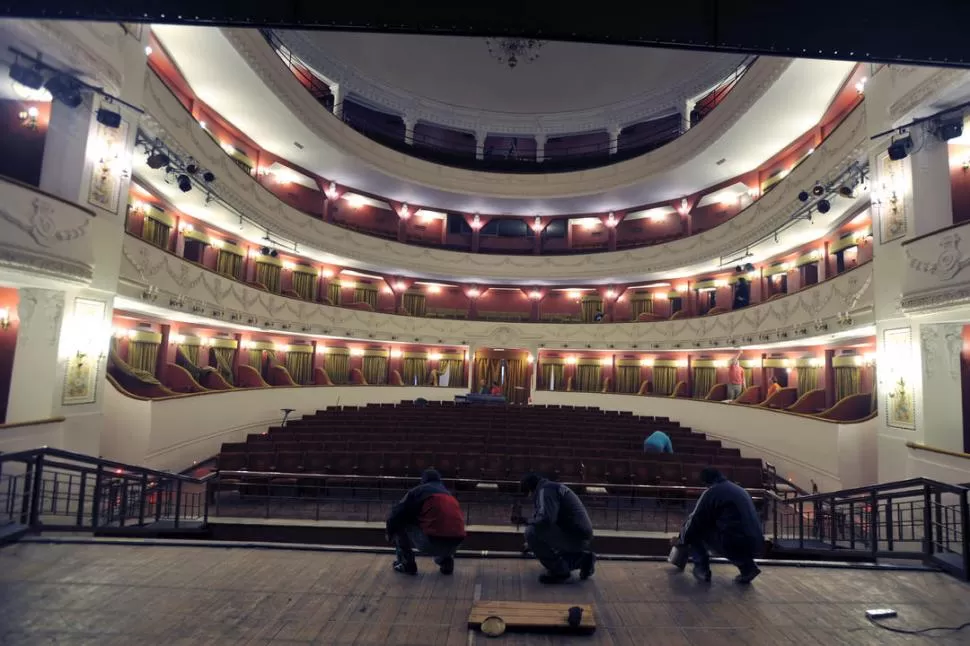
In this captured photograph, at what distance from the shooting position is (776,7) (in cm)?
286

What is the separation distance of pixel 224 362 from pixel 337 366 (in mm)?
5175

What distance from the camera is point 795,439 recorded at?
11680 millimetres

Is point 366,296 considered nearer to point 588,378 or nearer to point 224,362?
point 224,362

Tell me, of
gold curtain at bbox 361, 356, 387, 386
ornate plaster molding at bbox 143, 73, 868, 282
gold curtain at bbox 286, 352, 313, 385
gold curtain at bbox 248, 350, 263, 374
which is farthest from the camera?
gold curtain at bbox 361, 356, 387, 386

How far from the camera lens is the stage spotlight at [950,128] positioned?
770 centimetres

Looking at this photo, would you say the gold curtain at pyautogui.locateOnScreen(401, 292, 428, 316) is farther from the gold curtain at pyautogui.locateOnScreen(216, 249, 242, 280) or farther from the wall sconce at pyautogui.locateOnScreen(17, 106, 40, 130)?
the wall sconce at pyautogui.locateOnScreen(17, 106, 40, 130)

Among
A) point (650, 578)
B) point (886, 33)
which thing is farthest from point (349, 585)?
point (886, 33)

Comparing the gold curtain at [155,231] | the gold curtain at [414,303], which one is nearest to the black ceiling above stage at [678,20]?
the gold curtain at [155,231]

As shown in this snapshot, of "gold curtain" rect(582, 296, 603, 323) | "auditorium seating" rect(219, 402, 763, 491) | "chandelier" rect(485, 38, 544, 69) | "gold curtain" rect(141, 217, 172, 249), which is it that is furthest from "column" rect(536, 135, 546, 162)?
"gold curtain" rect(141, 217, 172, 249)

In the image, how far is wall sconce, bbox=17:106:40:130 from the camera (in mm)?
8211

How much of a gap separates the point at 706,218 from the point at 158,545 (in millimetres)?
22729

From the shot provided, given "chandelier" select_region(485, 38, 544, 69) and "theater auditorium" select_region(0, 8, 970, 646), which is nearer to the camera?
"theater auditorium" select_region(0, 8, 970, 646)

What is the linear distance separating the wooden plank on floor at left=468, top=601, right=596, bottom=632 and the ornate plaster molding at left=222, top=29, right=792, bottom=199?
573 inches

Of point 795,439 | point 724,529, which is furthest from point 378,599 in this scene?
point 795,439
